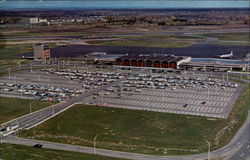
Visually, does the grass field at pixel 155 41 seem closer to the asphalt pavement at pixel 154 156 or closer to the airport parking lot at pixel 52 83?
the airport parking lot at pixel 52 83

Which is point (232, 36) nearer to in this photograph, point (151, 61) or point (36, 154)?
point (151, 61)

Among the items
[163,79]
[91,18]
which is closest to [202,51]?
[163,79]

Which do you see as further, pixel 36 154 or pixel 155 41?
pixel 155 41

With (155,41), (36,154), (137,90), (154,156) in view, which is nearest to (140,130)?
(154,156)

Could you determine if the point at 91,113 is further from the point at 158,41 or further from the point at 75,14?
the point at 75,14

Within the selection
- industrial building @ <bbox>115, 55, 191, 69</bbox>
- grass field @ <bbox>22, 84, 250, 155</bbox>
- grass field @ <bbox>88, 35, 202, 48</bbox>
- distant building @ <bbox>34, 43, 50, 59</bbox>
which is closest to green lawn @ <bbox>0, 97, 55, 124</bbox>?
grass field @ <bbox>22, 84, 250, 155</bbox>
